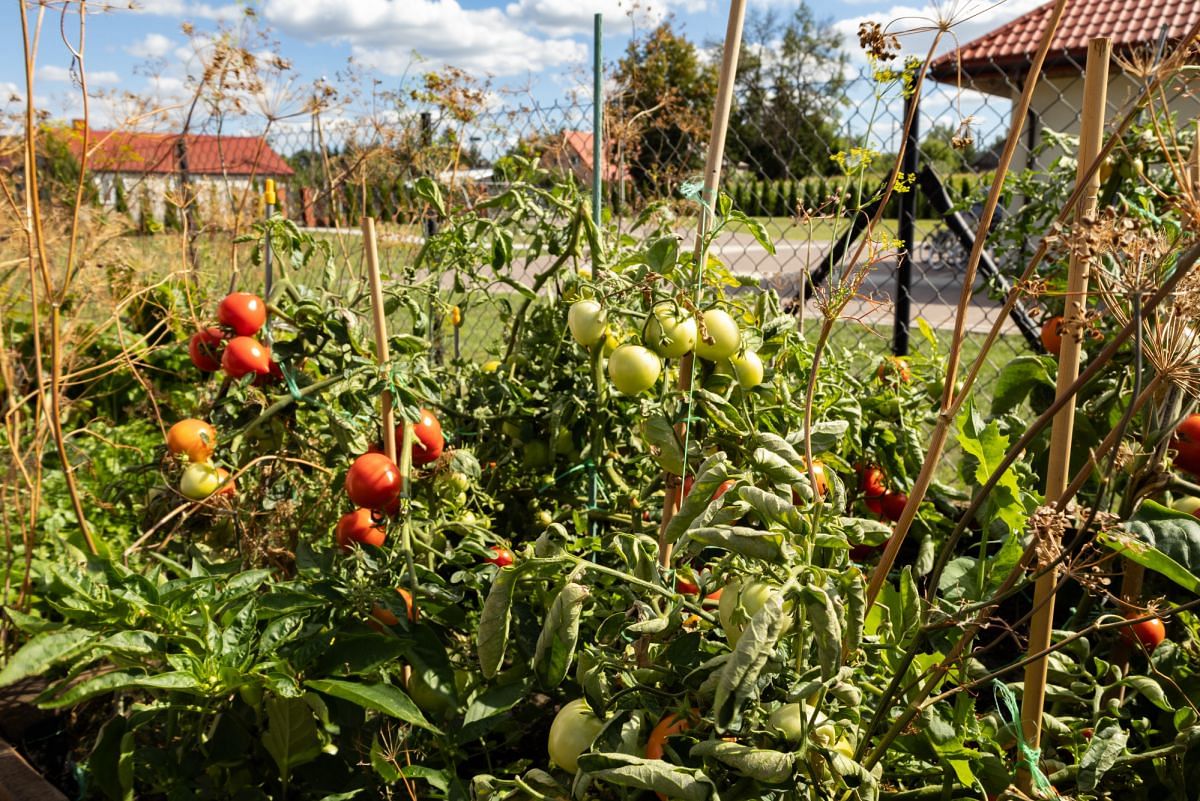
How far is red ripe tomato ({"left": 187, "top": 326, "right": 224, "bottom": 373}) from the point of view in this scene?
1721 mm

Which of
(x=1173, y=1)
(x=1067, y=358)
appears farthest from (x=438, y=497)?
(x=1173, y=1)

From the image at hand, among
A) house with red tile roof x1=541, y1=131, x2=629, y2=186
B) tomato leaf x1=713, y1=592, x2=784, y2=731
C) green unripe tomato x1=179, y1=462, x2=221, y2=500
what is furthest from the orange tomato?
house with red tile roof x1=541, y1=131, x2=629, y2=186

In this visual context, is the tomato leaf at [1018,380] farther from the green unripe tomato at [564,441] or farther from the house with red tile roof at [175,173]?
Answer: the house with red tile roof at [175,173]

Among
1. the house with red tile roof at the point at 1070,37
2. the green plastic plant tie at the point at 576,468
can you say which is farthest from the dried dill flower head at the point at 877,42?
the house with red tile roof at the point at 1070,37

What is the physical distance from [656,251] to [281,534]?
974mm

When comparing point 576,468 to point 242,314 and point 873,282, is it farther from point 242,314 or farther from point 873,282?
point 873,282

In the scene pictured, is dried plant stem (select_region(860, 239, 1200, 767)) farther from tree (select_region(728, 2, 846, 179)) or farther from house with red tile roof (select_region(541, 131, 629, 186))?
house with red tile roof (select_region(541, 131, 629, 186))

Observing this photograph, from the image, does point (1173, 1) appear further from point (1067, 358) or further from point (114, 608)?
point (114, 608)

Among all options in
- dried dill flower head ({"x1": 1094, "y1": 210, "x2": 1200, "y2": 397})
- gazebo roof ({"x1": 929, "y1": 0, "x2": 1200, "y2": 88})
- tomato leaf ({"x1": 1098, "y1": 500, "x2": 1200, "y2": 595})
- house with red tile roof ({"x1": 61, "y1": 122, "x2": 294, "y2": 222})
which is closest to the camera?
dried dill flower head ({"x1": 1094, "y1": 210, "x2": 1200, "y2": 397})

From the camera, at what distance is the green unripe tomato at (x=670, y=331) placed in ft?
3.77

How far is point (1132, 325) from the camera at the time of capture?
73 centimetres

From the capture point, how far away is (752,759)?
0.81m

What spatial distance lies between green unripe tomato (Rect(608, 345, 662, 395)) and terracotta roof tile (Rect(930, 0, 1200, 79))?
19.7ft

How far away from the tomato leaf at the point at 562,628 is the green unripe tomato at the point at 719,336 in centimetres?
38
